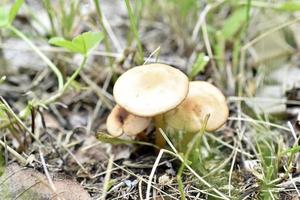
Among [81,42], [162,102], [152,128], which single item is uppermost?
[81,42]

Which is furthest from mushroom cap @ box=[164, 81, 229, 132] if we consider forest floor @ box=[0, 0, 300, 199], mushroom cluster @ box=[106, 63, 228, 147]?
forest floor @ box=[0, 0, 300, 199]

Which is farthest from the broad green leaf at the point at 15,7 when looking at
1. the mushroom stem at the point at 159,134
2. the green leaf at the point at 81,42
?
the mushroom stem at the point at 159,134

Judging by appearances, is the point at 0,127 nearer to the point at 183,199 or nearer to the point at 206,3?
the point at 183,199

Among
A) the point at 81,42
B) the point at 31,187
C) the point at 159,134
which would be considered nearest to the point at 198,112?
the point at 159,134

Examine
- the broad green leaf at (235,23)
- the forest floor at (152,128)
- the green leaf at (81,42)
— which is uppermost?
the green leaf at (81,42)

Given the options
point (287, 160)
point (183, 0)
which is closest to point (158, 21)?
point (183, 0)

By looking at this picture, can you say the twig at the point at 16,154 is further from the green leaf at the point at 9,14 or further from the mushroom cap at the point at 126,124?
the green leaf at the point at 9,14

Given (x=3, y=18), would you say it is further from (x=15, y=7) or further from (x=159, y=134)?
(x=159, y=134)
